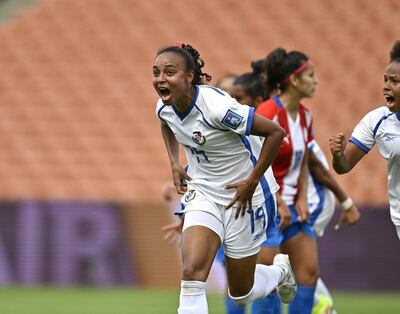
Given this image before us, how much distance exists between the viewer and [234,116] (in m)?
5.54

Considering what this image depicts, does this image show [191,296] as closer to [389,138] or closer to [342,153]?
[342,153]

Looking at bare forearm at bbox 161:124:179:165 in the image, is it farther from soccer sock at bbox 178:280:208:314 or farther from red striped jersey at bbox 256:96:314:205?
soccer sock at bbox 178:280:208:314

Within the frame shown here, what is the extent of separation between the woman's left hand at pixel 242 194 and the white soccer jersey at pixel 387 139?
82 centimetres

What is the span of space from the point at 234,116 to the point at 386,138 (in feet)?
3.37

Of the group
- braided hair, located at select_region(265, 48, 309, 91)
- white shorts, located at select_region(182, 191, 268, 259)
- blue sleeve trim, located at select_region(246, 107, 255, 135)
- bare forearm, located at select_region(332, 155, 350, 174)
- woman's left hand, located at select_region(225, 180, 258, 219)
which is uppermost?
braided hair, located at select_region(265, 48, 309, 91)

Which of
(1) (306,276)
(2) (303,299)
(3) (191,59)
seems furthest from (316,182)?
(3) (191,59)

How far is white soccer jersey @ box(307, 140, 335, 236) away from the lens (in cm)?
750

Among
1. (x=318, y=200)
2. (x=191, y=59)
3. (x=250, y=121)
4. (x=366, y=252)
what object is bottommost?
(x=366, y=252)

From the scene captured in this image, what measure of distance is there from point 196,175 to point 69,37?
11219mm

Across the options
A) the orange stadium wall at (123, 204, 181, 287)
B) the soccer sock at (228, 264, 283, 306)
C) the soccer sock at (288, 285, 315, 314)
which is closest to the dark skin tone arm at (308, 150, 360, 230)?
the soccer sock at (288, 285, 315, 314)

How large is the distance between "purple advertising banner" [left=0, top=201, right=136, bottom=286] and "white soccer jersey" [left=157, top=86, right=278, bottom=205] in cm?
644

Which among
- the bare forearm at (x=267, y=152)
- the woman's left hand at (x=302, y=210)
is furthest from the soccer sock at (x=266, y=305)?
the bare forearm at (x=267, y=152)

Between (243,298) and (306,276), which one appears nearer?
(243,298)

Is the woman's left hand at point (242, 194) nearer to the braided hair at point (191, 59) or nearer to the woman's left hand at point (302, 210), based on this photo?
the braided hair at point (191, 59)
